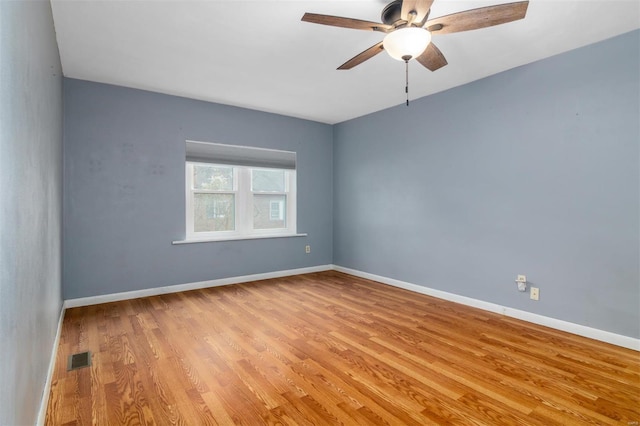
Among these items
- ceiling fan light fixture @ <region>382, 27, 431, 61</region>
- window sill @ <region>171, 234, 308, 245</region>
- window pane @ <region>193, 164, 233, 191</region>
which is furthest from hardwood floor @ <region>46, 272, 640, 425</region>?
ceiling fan light fixture @ <region>382, 27, 431, 61</region>

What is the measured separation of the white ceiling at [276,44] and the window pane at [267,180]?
1273 mm

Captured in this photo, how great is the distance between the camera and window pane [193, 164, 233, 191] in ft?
14.9

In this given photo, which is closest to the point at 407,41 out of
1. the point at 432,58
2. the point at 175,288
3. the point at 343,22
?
the point at 343,22

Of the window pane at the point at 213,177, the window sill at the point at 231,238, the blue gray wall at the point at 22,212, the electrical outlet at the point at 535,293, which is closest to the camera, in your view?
the blue gray wall at the point at 22,212

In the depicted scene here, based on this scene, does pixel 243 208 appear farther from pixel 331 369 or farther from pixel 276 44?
pixel 331 369

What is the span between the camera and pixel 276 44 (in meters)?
2.83

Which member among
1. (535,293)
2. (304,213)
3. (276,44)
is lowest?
(535,293)

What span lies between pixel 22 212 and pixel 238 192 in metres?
3.58

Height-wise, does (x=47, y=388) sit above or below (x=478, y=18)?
below

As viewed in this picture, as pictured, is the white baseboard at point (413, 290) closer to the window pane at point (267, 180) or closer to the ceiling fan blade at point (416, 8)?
the window pane at point (267, 180)

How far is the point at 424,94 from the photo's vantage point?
163 inches

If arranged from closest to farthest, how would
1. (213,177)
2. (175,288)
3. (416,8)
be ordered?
(416,8)
(175,288)
(213,177)

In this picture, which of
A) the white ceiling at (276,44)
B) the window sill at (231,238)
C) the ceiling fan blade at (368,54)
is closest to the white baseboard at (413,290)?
the window sill at (231,238)

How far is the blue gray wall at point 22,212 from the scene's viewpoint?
100 centimetres
